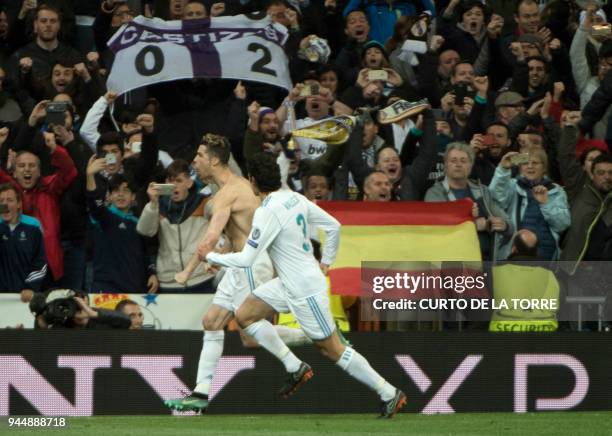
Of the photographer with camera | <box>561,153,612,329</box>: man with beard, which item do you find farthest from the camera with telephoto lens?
<box>561,153,612,329</box>: man with beard

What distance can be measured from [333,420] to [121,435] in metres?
2.27

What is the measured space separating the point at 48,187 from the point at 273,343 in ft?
10.6

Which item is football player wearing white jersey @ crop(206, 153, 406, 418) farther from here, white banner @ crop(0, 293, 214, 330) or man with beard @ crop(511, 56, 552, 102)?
man with beard @ crop(511, 56, 552, 102)

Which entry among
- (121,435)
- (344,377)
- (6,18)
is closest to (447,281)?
(344,377)

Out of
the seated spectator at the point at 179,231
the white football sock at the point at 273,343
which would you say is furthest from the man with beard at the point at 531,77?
the white football sock at the point at 273,343

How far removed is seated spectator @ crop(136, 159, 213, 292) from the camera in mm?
13664

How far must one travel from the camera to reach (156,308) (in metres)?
13.0

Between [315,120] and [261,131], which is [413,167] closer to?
[315,120]

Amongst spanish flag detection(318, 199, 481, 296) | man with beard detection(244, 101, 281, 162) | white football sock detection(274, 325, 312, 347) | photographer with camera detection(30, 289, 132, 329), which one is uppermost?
man with beard detection(244, 101, 281, 162)

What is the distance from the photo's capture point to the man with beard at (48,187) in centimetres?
1367

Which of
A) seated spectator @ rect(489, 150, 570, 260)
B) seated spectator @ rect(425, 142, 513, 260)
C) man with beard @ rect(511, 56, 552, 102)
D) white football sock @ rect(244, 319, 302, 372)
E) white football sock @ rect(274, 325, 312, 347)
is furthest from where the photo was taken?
man with beard @ rect(511, 56, 552, 102)

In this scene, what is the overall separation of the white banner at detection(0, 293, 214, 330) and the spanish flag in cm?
129

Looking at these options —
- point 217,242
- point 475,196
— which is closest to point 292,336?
point 217,242

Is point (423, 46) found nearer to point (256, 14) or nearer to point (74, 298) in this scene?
point (256, 14)
